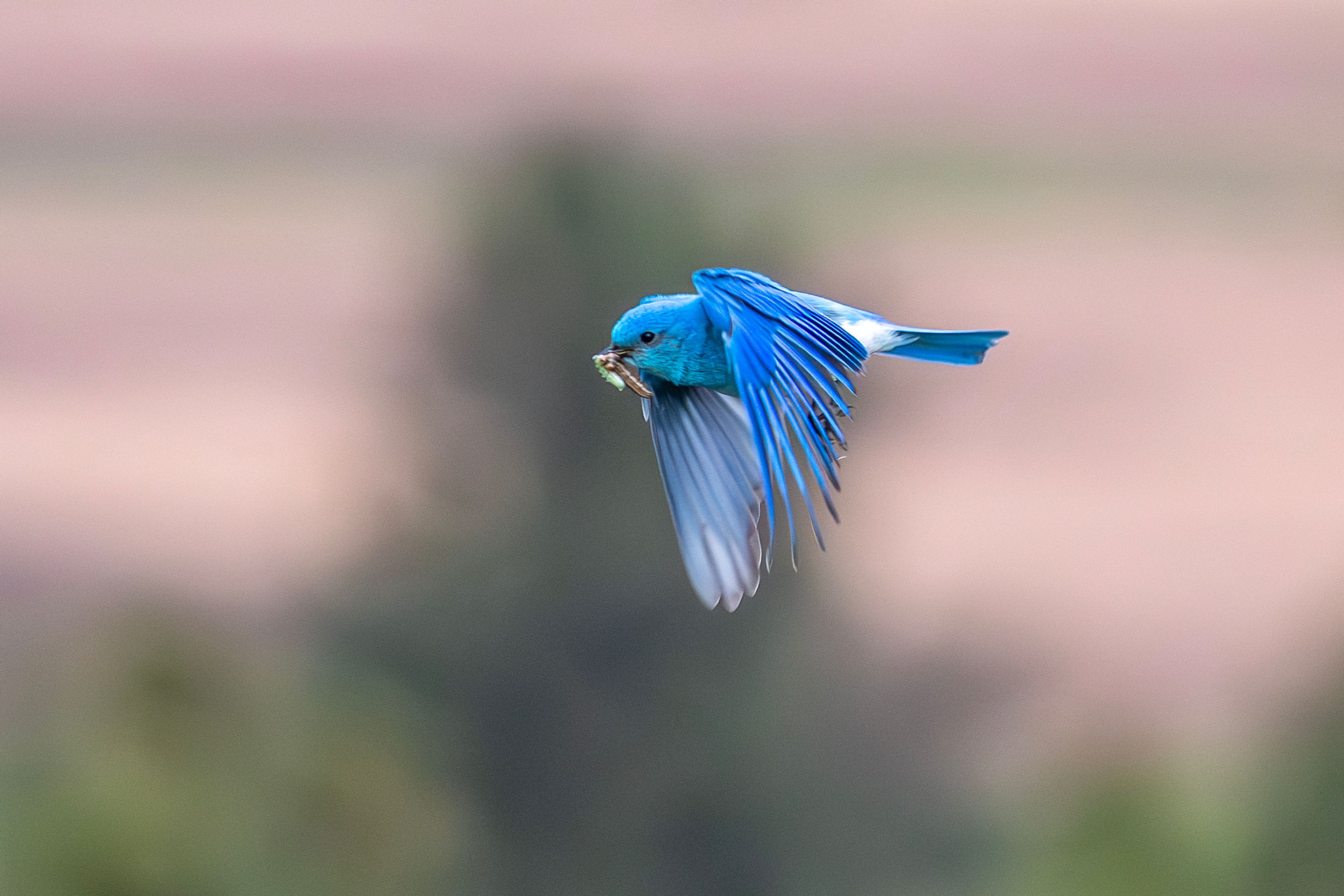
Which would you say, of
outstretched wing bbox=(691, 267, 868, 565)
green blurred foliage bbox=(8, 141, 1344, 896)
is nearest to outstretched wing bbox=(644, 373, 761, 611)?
outstretched wing bbox=(691, 267, 868, 565)

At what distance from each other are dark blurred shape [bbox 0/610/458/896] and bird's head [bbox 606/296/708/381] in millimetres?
9973

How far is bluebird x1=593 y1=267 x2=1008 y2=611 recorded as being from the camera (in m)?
4.88

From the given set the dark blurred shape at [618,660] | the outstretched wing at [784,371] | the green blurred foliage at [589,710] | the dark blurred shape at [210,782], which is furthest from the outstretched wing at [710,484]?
the dark blurred shape at [618,660]

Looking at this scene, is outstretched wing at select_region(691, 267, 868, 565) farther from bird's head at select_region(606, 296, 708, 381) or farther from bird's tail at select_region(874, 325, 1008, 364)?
bird's tail at select_region(874, 325, 1008, 364)

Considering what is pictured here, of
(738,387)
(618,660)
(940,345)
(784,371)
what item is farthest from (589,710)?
(738,387)

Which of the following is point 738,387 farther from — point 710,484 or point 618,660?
point 618,660

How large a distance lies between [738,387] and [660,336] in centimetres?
83

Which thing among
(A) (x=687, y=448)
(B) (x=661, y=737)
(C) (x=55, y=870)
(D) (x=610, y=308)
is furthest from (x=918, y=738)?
(A) (x=687, y=448)

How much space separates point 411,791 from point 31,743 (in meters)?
8.33

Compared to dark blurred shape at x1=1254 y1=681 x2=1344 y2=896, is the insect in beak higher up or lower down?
higher up

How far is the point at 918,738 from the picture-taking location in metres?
21.8

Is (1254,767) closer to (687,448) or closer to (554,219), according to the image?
(554,219)

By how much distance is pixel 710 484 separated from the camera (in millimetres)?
5727

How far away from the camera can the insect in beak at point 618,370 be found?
5711mm
